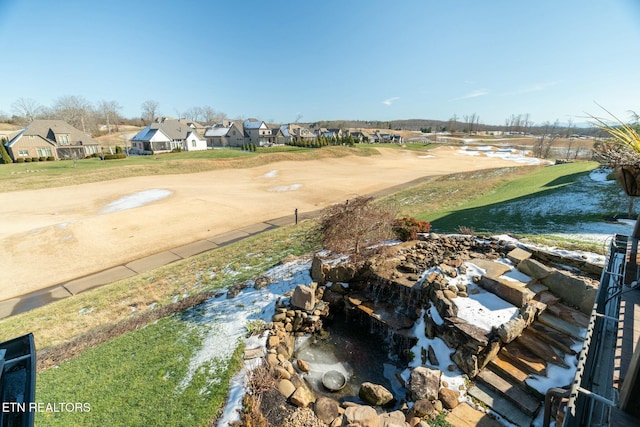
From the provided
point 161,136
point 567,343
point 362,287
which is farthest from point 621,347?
point 161,136

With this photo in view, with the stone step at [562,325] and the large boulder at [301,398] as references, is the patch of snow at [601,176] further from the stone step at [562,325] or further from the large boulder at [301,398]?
the large boulder at [301,398]

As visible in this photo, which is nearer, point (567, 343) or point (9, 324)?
point (567, 343)

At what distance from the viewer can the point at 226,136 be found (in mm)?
72438

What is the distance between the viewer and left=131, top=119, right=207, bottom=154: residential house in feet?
181

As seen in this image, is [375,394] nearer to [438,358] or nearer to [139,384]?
[438,358]

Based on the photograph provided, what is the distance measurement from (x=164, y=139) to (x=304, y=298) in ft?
195

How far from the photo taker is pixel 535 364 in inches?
231

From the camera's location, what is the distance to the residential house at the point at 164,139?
181 ft

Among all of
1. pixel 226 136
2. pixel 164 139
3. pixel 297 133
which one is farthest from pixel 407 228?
pixel 297 133

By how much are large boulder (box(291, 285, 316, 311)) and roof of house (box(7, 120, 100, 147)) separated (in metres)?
58.2

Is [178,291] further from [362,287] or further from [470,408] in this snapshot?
[470,408]

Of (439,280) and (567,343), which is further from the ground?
(439,280)

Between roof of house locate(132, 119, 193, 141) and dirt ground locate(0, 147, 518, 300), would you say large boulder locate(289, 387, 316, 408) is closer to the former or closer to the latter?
dirt ground locate(0, 147, 518, 300)

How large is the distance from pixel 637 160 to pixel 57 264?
69.0 ft
